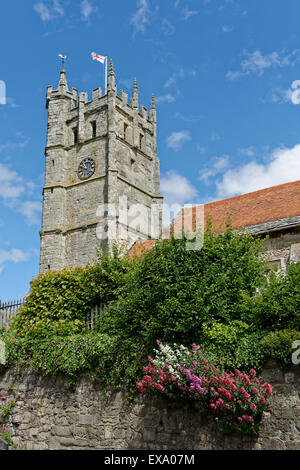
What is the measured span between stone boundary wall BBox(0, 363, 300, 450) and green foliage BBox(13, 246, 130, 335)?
205 centimetres

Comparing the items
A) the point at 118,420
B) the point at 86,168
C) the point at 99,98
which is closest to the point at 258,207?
the point at 118,420

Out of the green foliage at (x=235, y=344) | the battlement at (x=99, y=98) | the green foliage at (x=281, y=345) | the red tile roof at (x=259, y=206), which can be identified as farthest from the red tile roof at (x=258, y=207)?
the battlement at (x=99, y=98)

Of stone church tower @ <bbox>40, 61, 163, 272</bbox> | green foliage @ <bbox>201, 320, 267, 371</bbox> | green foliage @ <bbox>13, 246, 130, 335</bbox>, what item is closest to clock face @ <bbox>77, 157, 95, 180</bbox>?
stone church tower @ <bbox>40, 61, 163, 272</bbox>

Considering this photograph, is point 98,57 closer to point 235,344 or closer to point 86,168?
point 86,168

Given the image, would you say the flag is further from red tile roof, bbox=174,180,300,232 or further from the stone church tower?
red tile roof, bbox=174,180,300,232

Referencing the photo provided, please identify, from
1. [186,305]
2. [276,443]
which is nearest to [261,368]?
[276,443]

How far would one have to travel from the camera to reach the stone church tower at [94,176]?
108 ft

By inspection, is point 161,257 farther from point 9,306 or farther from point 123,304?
point 9,306

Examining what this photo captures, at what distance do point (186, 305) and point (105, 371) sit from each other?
2.38 m

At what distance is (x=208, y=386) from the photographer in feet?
26.7

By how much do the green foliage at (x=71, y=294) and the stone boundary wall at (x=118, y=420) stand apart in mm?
2051

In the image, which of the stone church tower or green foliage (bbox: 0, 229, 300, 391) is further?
the stone church tower

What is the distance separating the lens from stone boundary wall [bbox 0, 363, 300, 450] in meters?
7.74
